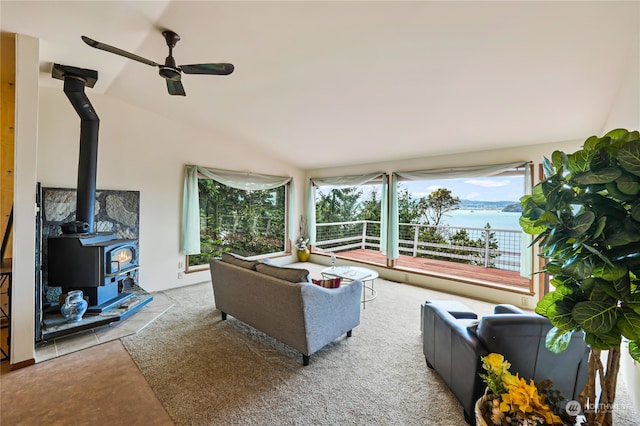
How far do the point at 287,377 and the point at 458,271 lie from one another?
4.09m

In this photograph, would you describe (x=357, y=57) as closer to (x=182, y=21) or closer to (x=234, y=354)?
(x=182, y=21)

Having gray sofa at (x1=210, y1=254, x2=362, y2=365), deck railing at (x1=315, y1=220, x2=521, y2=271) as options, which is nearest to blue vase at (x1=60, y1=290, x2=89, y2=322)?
gray sofa at (x1=210, y1=254, x2=362, y2=365)

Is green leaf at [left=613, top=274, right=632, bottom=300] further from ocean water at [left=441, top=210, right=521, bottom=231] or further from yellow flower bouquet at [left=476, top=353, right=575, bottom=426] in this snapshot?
ocean water at [left=441, top=210, right=521, bottom=231]

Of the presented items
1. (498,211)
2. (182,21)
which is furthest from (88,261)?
(498,211)

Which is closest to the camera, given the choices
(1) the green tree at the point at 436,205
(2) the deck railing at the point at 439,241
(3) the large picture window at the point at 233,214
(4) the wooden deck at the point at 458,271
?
(4) the wooden deck at the point at 458,271

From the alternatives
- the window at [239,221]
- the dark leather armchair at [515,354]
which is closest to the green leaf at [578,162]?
the dark leather armchair at [515,354]

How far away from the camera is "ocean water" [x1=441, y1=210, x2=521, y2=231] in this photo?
16.5 feet

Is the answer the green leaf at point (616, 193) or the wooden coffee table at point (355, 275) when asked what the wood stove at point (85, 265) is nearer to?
the wooden coffee table at point (355, 275)

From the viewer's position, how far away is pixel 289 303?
2.30 metres

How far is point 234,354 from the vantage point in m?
2.52

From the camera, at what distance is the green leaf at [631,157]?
2.73 feet

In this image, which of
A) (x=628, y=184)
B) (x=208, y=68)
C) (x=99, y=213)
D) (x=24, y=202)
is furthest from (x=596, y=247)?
(x=99, y=213)

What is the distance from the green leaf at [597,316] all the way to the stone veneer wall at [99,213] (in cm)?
470

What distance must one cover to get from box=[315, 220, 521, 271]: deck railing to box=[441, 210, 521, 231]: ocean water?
9 centimetres
